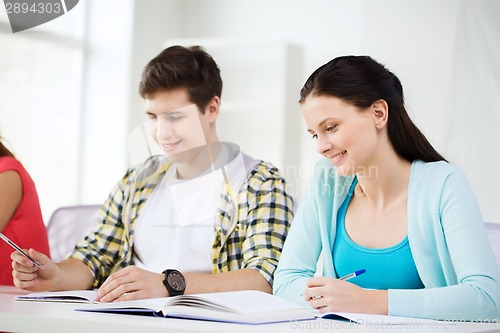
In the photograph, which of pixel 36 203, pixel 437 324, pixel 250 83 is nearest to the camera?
pixel 437 324

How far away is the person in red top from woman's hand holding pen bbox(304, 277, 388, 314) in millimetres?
1041

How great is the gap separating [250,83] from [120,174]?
35.9 inches

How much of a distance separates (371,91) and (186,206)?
0.62m

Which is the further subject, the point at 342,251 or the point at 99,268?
the point at 99,268

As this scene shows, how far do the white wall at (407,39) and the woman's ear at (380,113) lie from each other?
1.21 meters

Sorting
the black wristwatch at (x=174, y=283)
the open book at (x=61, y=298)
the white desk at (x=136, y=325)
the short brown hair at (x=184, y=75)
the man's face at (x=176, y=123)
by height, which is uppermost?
the short brown hair at (x=184, y=75)

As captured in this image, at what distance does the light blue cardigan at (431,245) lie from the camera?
4.33ft

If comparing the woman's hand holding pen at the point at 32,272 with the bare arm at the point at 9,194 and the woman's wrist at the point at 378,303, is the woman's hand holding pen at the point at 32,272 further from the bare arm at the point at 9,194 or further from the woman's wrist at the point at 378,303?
the woman's wrist at the point at 378,303

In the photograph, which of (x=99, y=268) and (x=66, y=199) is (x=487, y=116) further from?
(x=66, y=199)

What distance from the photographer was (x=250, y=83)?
4113 mm

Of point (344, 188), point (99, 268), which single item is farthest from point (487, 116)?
point (99, 268)

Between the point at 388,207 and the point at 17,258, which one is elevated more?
the point at 388,207

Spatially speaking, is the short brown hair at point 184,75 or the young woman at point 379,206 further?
the short brown hair at point 184,75

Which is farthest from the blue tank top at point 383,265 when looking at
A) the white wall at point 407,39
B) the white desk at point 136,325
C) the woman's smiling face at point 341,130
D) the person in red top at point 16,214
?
the white wall at point 407,39
